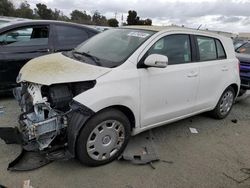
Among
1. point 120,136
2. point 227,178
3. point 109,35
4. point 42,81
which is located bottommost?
point 227,178

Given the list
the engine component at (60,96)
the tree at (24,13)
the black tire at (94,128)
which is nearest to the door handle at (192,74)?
the black tire at (94,128)

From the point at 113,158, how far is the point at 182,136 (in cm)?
147

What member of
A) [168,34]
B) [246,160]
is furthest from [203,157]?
[168,34]

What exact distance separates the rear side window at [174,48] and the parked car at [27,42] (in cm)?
254

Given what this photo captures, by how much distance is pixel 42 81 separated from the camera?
3059mm

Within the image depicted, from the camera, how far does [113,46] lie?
3891mm

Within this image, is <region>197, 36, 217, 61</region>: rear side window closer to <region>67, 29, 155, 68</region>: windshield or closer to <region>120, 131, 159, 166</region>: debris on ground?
<region>67, 29, 155, 68</region>: windshield

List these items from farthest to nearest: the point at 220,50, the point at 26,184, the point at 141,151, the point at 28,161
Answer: the point at 220,50 < the point at 141,151 < the point at 28,161 < the point at 26,184

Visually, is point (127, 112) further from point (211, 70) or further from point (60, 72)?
point (211, 70)

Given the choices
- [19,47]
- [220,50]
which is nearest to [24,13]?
[19,47]

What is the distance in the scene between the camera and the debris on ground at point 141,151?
3.58 m

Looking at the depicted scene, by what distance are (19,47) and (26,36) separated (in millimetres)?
333

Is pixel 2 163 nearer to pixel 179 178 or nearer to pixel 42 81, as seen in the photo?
pixel 42 81

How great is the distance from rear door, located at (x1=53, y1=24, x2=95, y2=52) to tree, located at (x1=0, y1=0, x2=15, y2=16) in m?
34.6
